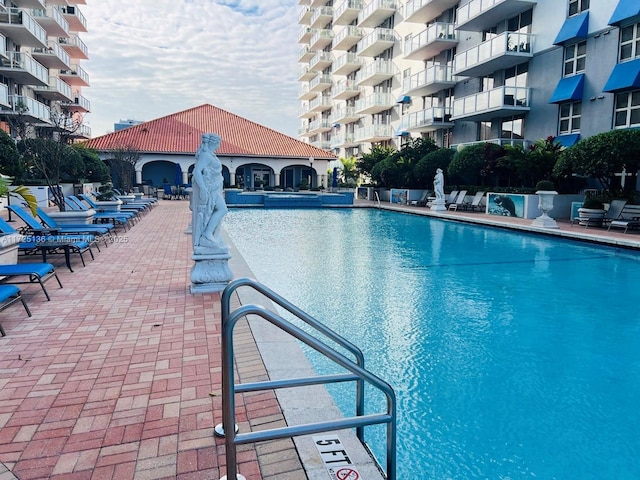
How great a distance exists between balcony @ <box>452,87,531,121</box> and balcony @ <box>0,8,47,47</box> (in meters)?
26.4

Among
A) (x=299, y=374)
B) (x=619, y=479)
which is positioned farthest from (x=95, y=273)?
(x=619, y=479)

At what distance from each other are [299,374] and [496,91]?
2289 centimetres

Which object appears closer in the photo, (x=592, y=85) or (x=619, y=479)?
(x=619, y=479)

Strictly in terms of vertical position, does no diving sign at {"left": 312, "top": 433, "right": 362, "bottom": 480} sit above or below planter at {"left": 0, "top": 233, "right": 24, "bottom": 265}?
below

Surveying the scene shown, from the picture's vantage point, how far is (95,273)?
8.20 metres

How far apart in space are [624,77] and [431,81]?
12.9 meters

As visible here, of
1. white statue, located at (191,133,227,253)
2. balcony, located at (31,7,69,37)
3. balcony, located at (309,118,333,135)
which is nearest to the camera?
white statue, located at (191,133,227,253)

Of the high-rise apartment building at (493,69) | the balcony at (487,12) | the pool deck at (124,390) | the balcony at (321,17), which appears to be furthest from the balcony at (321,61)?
the pool deck at (124,390)

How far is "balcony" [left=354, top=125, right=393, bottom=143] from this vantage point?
38.6 m

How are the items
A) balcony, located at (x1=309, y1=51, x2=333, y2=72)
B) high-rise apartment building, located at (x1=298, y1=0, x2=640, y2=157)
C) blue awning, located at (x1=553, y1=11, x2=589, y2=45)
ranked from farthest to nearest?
balcony, located at (x1=309, y1=51, x2=333, y2=72) < blue awning, located at (x1=553, y1=11, x2=589, y2=45) < high-rise apartment building, located at (x1=298, y1=0, x2=640, y2=157)

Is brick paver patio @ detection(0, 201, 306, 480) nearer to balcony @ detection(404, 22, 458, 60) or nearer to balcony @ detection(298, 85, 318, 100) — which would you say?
balcony @ detection(404, 22, 458, 60)

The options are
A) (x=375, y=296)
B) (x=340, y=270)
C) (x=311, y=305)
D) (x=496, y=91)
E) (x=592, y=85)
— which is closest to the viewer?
(x=311, y=305)

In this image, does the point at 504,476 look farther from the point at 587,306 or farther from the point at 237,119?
A: the point at 237,119

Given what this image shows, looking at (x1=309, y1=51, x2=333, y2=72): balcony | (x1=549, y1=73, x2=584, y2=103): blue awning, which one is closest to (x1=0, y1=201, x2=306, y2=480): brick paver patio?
(x1=549, y1=73, x2=584, y2=103): blue awning
